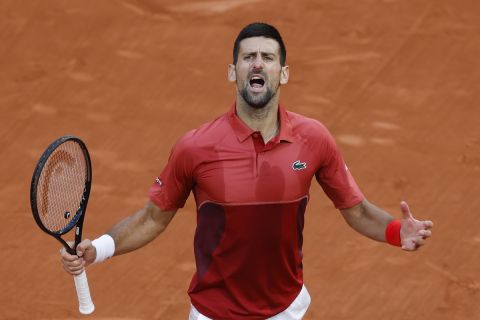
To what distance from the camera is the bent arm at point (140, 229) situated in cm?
500

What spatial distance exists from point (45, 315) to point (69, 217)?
2486 millimetres

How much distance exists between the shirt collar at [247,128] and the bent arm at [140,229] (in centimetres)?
57

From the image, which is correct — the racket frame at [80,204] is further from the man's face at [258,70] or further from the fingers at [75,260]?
the man's face at [258,70]

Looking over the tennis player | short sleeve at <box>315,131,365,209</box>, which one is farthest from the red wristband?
short sleeve at <box>315,131,365,209</box>

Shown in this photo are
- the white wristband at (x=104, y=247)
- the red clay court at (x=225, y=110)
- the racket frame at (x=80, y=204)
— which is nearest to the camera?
the racket frame at (x=80, y=204)

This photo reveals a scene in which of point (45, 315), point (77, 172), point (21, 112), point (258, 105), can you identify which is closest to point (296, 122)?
point (258, 105)

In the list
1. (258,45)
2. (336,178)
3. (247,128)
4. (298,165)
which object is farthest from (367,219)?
(258,45)

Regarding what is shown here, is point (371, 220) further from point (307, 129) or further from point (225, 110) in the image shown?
point (225, 110)

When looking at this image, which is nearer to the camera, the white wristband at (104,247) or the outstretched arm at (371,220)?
the white wristband at (104,247)

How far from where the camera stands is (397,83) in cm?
908

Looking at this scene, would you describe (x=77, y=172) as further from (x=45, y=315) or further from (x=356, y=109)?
(x=356, y=109)

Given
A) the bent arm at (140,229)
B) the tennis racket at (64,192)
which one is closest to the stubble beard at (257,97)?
the bent arm at (140,229)

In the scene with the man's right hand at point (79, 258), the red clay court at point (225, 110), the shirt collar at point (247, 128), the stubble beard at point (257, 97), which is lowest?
the red clay court at point (225, 110)

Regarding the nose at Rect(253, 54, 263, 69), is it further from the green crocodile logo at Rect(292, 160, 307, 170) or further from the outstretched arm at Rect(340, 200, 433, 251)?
the outstretched arm at Rect(340, 200, 433, 251)
